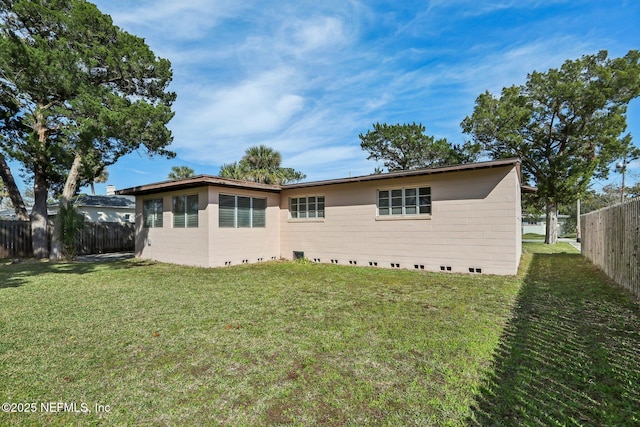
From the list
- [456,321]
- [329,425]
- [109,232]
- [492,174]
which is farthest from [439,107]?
[109,232]

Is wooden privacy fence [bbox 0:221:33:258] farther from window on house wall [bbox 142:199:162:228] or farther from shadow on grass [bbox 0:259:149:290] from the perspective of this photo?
window on house wall [bbox 142:199:162:228]

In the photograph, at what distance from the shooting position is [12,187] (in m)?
13.3

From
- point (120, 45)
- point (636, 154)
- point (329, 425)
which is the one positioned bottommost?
point (329, 425)

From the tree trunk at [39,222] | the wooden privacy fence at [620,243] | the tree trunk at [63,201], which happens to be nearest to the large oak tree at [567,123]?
the wooden privacy fence at [620,243]

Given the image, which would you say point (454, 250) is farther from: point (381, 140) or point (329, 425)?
point (381, 140)

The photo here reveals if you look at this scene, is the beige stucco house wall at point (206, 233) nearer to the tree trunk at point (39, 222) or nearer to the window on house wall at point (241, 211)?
the window on house wall at point (241, 211)

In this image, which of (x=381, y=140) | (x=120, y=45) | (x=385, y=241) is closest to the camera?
(x=385, y=241)

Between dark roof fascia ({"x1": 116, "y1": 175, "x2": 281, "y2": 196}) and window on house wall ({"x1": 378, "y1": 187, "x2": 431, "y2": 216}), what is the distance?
13.9ft

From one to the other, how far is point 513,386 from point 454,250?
6758mm

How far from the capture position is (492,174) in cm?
859

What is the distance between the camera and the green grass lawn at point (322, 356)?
7.97ft

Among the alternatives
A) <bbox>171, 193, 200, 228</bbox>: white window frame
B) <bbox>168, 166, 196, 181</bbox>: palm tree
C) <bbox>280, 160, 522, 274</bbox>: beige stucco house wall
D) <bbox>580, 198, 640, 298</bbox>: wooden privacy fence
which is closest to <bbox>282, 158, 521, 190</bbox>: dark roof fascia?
<bbox>280, 160, 522, 274</bbox>: beige stucco house wall

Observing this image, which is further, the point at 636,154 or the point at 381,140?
the point at 381,140

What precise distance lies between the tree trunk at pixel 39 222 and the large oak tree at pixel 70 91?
0.11ft
